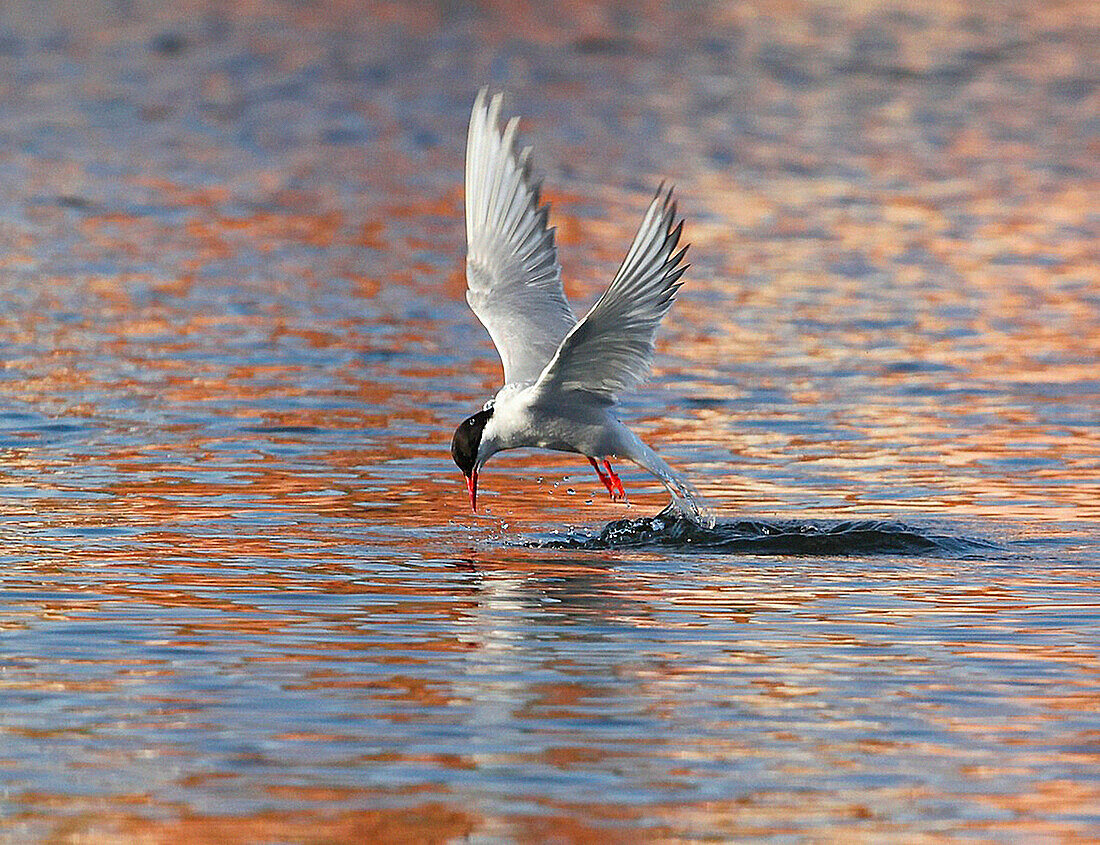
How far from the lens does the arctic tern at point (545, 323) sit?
890 centimetres

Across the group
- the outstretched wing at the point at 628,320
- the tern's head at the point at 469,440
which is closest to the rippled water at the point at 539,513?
the tern's head at the point at 469,440

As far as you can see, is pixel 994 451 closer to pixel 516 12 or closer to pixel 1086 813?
pixel 1086 813

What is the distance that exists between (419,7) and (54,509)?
3120 centimetres

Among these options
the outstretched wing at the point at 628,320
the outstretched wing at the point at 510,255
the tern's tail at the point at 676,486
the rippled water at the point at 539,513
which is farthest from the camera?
the outstretched wing at the point at 510,255

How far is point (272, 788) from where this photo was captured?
256 inches

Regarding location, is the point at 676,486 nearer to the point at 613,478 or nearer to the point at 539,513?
the point at 613,478

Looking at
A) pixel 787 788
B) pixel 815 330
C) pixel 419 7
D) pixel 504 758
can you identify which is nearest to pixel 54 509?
pixel 504 758

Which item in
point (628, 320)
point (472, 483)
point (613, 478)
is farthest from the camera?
point (613, 478)

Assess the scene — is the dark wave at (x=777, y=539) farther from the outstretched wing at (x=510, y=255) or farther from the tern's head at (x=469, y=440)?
the outstretched wing at (x=510, y=255)

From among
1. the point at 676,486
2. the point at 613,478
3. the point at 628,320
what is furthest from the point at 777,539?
the point at 628,320

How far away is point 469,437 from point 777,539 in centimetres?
143

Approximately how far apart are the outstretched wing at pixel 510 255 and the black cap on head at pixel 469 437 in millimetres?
317

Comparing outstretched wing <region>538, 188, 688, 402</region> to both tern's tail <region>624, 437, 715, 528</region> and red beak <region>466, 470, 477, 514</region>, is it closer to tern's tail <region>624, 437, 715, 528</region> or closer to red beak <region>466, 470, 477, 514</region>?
tern's tail <region>624, 437, 715, 528</region>

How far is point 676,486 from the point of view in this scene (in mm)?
10008
